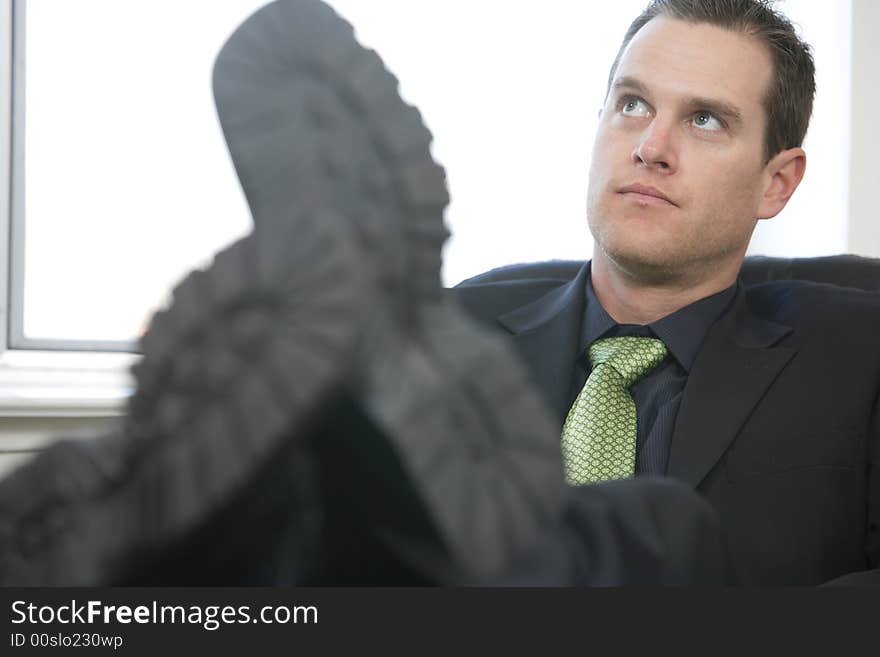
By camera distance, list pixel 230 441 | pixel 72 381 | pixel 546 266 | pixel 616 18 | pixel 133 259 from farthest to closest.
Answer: pixel 616 18
pixel 133 259
pixel 72 381
pixel 546 266
pixel 230 441

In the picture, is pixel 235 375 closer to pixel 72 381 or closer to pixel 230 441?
pixel 230 441

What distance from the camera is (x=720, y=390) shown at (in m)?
0.97

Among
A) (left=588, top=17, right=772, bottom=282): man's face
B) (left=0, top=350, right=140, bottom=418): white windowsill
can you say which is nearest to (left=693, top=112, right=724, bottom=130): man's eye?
(left=588, top=17, right=772, bottom=282): man's face

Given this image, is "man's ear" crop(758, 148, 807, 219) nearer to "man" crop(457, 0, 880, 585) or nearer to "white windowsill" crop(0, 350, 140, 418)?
"man" crop(457, 0, 880, 585)

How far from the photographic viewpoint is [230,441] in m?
0.27

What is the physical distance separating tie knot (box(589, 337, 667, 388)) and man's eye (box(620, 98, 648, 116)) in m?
0.31

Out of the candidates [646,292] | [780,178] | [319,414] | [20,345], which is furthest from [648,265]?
[20,345]

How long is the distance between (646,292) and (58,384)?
39.1 inches

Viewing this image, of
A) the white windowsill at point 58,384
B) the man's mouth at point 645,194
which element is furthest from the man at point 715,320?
the white windowsill at point 58,384

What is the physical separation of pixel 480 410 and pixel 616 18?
206 cm

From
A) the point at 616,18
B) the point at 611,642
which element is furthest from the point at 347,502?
the point at 616,18

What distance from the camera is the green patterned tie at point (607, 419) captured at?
36.9 inches

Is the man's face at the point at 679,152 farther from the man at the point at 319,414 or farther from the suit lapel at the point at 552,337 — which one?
the man at the point at 319,414

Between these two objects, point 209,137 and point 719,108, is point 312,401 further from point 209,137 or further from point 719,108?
point 209,137
